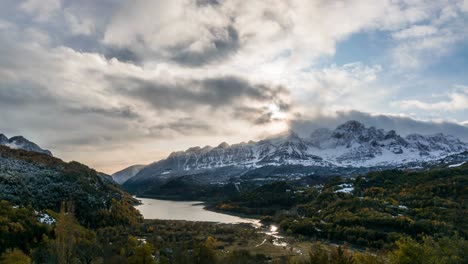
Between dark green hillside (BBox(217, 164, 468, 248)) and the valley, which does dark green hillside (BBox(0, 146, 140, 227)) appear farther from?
dark green hillside (BBox(217, 164, 468, 248))

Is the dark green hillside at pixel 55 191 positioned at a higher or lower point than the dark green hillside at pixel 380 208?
higher

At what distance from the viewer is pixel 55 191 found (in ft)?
386

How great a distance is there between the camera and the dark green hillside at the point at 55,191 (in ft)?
351

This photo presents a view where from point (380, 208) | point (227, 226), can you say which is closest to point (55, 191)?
point (227, 226)

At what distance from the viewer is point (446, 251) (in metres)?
51.1

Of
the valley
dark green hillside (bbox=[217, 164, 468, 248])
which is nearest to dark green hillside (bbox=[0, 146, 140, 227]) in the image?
the valley

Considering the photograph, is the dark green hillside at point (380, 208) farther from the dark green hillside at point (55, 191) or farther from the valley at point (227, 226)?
the dark green hillside at point (55, 191)

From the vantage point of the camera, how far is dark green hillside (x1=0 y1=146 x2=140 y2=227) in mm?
106875

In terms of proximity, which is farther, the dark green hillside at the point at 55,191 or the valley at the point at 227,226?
the dark green hillside at the point at 55,191

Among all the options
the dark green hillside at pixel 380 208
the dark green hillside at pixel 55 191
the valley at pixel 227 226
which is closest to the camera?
the valley at pixel 227 226

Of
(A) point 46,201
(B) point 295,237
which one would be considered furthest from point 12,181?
(B) point 295,237

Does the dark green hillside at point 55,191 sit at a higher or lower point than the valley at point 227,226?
higher

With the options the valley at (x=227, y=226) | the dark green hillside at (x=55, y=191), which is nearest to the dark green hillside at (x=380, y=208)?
the valley at (x=227, y=226)

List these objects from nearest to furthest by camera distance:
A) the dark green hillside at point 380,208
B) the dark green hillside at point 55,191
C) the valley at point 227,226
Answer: the valley at point 227,226 → the dark green hillside at point 380,208 → the dark green hillside at point 55,191
